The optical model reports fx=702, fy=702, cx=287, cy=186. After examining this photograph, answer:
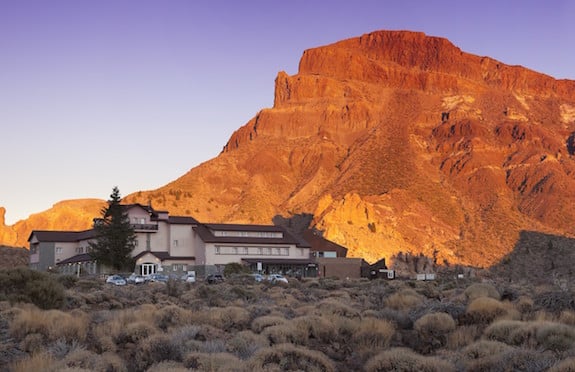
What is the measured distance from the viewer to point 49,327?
61.8 feet

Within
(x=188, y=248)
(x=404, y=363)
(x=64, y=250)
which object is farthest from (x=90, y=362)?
(x=64, y=250)

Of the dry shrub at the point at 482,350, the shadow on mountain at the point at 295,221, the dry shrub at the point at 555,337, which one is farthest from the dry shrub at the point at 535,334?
the shadow on mountain at the point at 295,221

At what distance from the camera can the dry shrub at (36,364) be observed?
13.8 m

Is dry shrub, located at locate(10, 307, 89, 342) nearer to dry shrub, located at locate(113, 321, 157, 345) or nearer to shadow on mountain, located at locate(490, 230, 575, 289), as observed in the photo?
dry shrub, located at locate(113, 321, 157, 345)

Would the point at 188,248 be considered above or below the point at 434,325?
above

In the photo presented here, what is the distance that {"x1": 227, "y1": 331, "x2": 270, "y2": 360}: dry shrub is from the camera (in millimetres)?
16594

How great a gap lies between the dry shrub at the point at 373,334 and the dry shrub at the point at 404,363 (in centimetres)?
307

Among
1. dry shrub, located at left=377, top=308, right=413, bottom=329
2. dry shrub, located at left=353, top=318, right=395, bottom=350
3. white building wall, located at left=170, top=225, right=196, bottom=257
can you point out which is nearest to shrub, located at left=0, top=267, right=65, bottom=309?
dry shrub, located at left=377, top=308, right=413, bottom=329

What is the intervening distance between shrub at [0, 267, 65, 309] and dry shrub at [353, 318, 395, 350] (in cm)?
1253

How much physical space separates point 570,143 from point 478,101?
29368 mm

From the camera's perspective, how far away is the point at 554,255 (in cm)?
10888

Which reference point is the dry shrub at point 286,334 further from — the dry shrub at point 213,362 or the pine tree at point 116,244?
the pine tree at point 116,244

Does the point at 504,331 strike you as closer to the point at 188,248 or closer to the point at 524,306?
the point at 524,306

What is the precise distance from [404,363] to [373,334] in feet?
16.8
